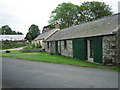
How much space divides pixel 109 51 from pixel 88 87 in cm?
632

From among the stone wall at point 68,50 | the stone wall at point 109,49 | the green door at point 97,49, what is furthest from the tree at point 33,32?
the stone wall at point 109,49

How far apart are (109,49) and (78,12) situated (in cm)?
3393

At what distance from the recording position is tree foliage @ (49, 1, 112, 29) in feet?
122

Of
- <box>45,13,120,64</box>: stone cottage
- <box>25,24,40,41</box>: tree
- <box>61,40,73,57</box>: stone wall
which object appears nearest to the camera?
<box>45,13,120,64</box>: stone cottage

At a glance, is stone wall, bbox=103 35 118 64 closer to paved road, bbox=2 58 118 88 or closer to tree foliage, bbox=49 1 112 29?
paved road, bbox=2 58 118 88

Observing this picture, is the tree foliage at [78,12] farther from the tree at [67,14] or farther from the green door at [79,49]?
the green door at [79,49]

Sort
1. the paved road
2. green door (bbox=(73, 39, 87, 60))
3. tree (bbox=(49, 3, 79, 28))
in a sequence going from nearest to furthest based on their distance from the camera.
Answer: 1. the paved road
2. green door (bbox=(73, 39, 87, 60))
3. tree (bbox=(49, 3, 79, 28))

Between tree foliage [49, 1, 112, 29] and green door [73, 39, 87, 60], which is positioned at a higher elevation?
tree foliage [49, 1, 112, 29]

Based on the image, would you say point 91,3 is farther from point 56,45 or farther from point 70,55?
point 70,55

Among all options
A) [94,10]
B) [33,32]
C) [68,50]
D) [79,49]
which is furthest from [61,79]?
[33,32]

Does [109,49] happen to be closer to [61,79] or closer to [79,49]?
[79,49]

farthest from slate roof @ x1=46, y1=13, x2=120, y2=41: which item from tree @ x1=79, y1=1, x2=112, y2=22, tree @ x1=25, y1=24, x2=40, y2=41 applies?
tree @ x1=25, y1=24, x2=40, y2=41

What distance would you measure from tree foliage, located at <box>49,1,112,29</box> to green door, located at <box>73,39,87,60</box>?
86.2ft

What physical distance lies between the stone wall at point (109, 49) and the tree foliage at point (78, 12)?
29.4 meters
